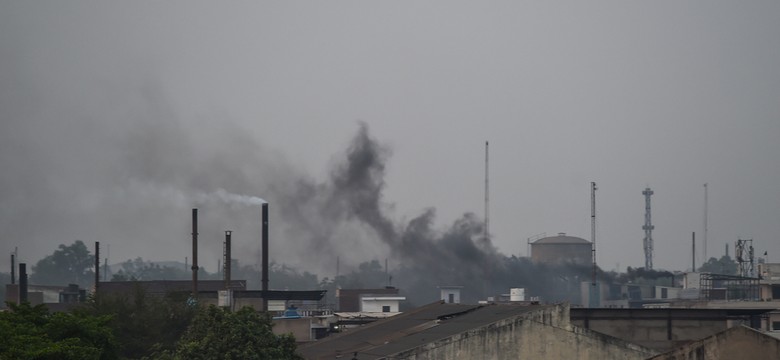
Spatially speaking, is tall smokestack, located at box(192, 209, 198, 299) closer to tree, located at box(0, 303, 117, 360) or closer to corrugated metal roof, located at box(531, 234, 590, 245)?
tree, located at box(0, 303, 117, 360)

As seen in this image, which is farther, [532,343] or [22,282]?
[22,282]

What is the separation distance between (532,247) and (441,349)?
459 feet

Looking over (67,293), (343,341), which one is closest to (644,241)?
(67,293)

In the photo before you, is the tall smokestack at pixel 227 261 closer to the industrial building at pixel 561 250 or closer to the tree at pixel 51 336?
the tree at pixel 51 336

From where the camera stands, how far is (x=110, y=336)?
145 feet

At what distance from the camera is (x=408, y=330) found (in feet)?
164

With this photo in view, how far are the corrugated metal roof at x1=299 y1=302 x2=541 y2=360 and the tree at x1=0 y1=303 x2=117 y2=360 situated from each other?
9062mm

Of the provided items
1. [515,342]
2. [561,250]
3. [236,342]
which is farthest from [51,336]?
[561,250]

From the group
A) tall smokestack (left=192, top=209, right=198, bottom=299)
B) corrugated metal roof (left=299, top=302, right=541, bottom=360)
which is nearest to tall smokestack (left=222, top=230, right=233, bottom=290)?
tall smokestack (left=192, top=209, right=198, bottom=299)

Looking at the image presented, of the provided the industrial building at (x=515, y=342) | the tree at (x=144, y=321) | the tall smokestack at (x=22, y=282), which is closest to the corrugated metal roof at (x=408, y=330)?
the industrial building at (x=515, y=342)

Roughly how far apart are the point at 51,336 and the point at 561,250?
136 meters

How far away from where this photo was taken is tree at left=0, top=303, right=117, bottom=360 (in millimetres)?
37941

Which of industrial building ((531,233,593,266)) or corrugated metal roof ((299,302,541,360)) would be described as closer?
corrugated metal roof ((299,302,541,360))

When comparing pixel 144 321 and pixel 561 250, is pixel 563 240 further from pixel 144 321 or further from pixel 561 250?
pixel 144 321
